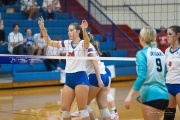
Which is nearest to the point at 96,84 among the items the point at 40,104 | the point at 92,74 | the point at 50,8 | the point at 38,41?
the point at 92,74

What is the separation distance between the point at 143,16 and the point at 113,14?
121 centimetres

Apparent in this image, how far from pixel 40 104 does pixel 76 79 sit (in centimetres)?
421

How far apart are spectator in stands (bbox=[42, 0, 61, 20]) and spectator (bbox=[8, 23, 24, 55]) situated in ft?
7.73

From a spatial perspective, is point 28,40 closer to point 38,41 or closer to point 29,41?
point 29,41

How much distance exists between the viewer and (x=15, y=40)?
15.1 m

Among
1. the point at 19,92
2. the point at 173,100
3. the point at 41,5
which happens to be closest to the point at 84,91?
the point at 173,100

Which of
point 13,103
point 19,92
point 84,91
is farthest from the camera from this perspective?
point 19,92

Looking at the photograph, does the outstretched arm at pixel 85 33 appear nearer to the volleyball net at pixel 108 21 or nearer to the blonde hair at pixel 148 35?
the blonde hair at pixel 148 35

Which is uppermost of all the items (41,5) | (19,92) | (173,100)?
(41,5)

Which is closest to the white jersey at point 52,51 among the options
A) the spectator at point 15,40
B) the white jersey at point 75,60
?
the spectator at point 15,40

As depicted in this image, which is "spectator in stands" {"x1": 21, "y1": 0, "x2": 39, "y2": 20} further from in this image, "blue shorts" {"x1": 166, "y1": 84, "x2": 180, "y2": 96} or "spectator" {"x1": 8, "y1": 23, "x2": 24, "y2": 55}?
"blue shorts" {"x1": 166, "y1": 84, "x2": 180, "y2": 96}

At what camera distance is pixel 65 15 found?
1811cm

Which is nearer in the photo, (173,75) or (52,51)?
(173,75)

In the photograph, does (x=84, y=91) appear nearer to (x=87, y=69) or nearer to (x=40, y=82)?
(x=87, y=69)
